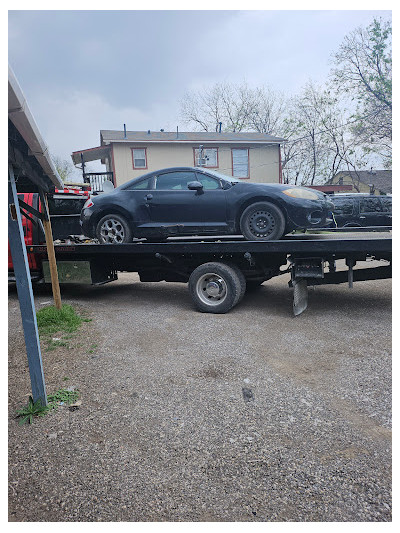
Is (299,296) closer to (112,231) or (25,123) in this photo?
(112,231)

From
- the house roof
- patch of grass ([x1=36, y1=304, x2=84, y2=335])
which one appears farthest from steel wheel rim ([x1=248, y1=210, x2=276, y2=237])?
the house roof

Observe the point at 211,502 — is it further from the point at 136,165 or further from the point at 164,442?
the point at 136,165

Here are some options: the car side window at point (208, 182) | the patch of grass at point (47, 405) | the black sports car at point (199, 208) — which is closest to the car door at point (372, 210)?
the black sports car at point (199, 208)

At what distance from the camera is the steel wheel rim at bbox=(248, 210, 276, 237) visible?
6.44 metres

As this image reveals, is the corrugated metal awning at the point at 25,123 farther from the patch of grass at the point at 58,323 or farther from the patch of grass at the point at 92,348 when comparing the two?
the patch of grass at the point at 58,323

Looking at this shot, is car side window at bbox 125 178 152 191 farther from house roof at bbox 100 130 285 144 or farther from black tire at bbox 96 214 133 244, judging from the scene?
house roof at bbox 100 130 285 144

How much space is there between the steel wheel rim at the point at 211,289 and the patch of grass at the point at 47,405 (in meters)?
3.16

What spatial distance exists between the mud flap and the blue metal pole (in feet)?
13.2

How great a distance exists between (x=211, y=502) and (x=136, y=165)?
20.6 meters

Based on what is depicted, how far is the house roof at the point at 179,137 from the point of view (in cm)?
2125

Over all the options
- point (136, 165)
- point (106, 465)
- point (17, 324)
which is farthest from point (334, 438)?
point (136, 165)

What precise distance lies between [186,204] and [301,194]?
1.97 m

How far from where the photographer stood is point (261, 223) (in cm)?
650

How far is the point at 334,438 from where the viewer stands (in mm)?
2957
